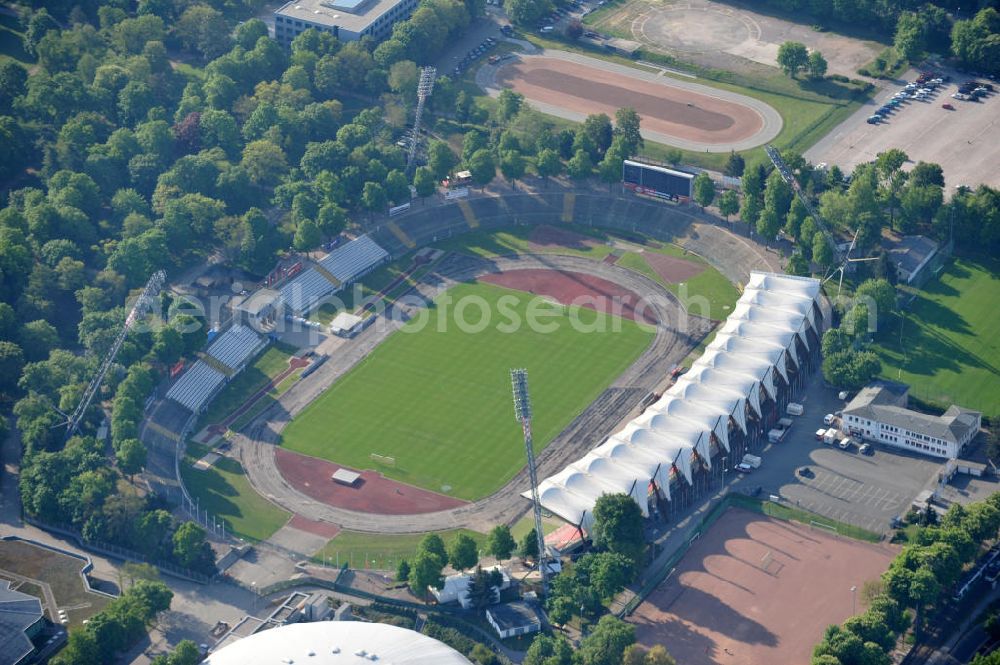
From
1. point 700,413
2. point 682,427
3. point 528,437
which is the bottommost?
point 682,427

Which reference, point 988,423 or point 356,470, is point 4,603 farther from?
point 988,423

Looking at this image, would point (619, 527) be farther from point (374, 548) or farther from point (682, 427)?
point (374, 548)

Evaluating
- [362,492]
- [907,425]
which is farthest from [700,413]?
[362,492]

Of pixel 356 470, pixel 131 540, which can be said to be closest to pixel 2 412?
pixel 131 540

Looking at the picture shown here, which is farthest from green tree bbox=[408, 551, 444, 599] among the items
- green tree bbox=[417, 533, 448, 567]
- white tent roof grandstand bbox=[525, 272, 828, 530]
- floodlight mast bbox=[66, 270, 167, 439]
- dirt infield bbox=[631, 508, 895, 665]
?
floodlight mast bbox=[66, 270, 167, 439]

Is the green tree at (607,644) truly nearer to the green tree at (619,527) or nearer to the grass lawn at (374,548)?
the green tree at (619,527)
